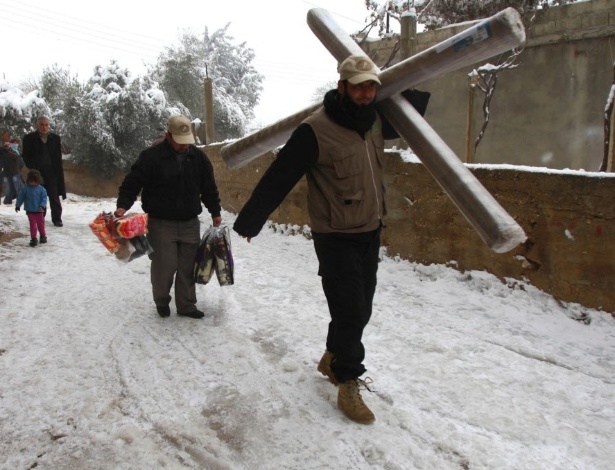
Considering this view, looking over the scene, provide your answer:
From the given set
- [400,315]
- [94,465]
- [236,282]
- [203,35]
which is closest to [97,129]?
[236,282]

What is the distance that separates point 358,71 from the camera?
102 inches

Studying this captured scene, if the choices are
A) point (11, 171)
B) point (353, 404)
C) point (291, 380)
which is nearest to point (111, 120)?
point (11, 171)

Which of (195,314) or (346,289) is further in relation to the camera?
(195,314)

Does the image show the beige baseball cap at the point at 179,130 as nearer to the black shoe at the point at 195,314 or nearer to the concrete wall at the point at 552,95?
the black shoe at the point at 195,314

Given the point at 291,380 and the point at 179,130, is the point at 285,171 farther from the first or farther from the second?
the point at 179,130

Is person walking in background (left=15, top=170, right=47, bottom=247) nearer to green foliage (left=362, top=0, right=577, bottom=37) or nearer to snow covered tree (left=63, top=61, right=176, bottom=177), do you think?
green foliage (left=362, top=0, right=577, bottom=37)

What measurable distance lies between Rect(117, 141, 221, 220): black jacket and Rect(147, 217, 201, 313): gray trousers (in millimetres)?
95

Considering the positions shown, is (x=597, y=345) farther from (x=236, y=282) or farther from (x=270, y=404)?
(x=236, y=282)

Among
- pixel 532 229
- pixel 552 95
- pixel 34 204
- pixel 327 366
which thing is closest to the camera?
pixel 327 366

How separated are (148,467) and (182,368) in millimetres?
1043

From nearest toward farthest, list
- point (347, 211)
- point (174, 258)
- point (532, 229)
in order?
point (347, 211) < point (174, 258) < point (532, 229)

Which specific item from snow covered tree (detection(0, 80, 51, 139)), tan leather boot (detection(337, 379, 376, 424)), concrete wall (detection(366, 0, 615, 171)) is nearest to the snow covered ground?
tan leather boot (detection(337, 379, 376, 424))

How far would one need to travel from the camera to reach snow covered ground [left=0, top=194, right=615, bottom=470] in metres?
2.46

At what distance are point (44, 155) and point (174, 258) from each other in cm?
536
